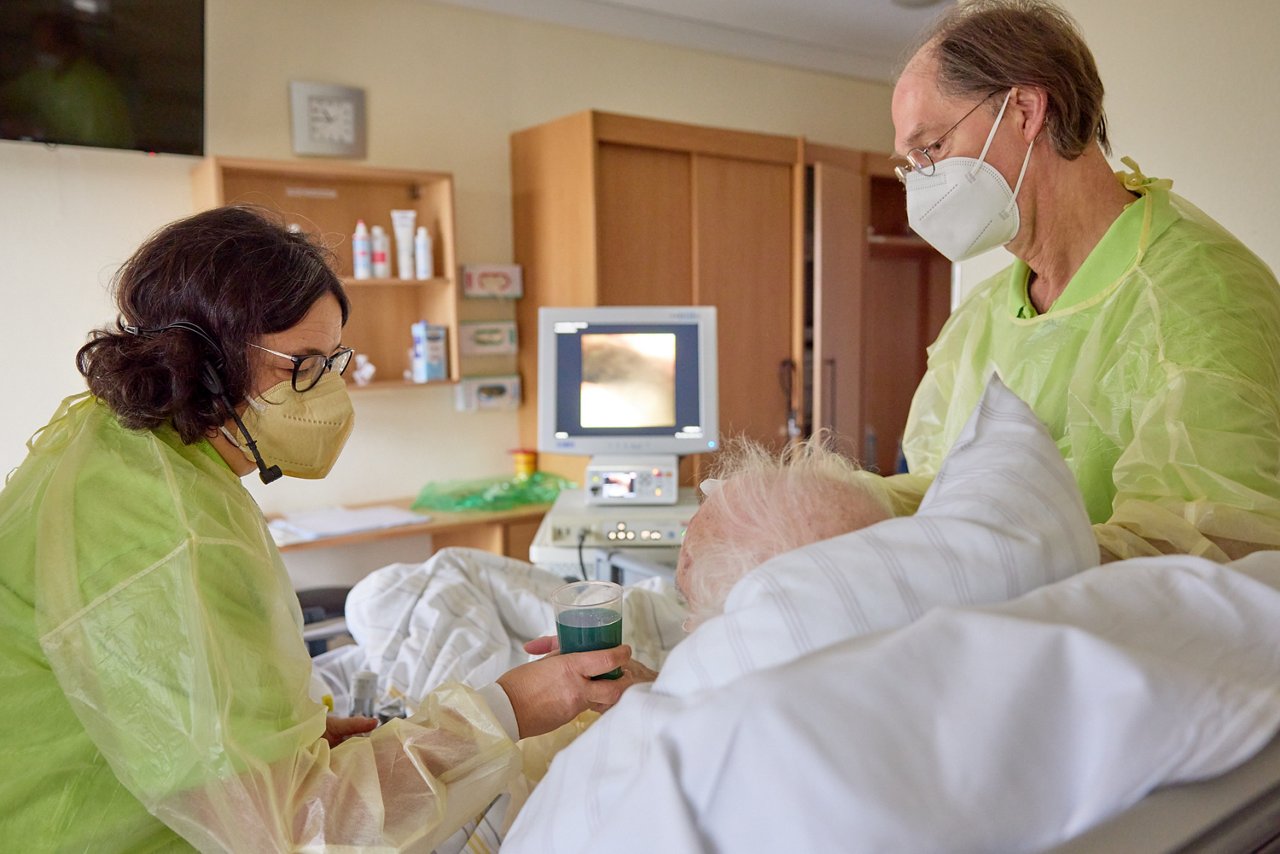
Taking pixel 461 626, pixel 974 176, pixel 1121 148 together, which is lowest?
pixel 461 626

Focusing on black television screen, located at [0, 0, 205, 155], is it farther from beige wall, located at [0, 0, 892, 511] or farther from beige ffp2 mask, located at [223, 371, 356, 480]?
beige ffp2 mask, located at [223, 371, 356, 480]

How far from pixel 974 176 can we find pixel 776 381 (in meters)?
3.03

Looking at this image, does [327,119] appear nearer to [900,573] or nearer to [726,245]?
[726,245]

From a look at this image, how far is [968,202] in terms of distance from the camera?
4.63ft

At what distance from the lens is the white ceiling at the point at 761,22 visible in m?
4.25

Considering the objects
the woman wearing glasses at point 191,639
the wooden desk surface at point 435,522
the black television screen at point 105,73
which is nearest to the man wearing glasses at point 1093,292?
the woman wearing glasses at point 191,639

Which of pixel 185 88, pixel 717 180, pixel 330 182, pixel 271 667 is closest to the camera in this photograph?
pixel 271 667

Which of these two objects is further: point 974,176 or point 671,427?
point 671,427

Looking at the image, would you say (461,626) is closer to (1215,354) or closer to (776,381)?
(1215,354)

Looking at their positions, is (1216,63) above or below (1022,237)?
above

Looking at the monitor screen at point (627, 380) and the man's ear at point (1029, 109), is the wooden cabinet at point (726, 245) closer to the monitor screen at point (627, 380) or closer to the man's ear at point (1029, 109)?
the monitor screen at point (627, 380)

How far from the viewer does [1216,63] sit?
215 centimetres

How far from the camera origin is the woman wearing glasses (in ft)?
3.30

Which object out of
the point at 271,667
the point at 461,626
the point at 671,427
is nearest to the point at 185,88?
the point at 671,427
